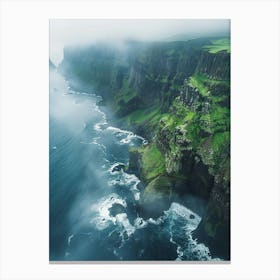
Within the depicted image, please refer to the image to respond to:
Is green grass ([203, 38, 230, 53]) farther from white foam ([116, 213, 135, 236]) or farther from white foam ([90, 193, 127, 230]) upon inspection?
white foam ([116, 213, 135, 236])

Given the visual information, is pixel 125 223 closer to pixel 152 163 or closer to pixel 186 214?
pixel 186 214

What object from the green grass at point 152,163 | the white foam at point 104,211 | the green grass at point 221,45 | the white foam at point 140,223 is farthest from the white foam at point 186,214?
the green grass at point 221,45

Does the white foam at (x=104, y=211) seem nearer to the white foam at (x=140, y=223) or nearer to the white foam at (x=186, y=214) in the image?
the white foam at (x=140, y=223)

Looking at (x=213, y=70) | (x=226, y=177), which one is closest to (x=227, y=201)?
(x=226, y=177)
